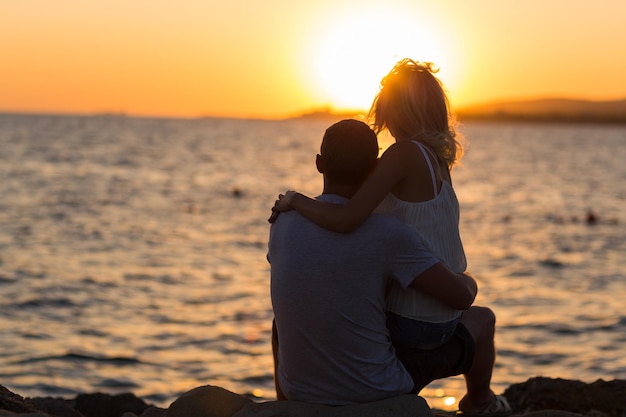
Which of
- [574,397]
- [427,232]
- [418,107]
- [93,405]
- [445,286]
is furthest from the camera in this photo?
[93,405]

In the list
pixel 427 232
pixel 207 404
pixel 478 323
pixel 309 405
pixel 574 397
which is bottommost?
pixel 574 397

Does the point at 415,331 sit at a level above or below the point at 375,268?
below

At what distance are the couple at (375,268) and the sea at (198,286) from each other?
383mm

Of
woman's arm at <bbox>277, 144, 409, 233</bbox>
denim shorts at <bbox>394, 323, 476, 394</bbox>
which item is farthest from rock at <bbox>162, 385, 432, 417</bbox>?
woman's arm at <bbox>277, 144, 409, 233</bbox>

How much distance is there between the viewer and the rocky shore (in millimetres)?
4289

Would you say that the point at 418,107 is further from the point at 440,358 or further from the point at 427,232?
the point at 440,358

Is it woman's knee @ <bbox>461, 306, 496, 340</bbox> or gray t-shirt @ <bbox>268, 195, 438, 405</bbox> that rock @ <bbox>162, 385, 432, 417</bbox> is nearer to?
gray t-shirt @ <bbox>268, 195, 438, 405</bbox>

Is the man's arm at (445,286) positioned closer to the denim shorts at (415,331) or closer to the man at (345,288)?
the man at (345,288)

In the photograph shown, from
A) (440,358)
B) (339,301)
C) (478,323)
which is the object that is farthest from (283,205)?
(478,323)

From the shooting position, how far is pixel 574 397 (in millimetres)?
6230

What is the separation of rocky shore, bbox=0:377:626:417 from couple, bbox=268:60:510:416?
96 millimetres

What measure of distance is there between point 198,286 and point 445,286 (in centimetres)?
1174

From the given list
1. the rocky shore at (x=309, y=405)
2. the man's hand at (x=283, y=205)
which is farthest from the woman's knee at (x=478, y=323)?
the man's hand at (x=283, y=205)

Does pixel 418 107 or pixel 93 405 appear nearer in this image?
pixel 418 107
